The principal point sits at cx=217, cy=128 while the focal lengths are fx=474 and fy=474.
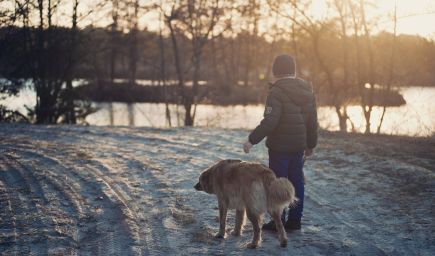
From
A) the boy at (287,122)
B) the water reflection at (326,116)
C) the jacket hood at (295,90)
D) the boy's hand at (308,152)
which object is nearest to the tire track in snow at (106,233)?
the boy at (287,122)

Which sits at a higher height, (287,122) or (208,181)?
(287,122)

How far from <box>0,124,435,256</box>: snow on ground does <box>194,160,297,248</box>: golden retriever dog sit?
1.10ft

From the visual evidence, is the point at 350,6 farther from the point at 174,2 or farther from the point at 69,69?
the point at 69,69

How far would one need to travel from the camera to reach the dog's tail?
4875 mm

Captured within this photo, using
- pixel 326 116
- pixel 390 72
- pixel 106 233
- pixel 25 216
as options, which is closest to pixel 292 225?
pixel 106 233

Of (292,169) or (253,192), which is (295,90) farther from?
(253,192)

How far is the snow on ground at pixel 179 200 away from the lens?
5305 millimetres

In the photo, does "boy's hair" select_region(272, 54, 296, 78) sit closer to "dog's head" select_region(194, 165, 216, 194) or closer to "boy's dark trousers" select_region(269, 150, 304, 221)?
"boy's dark trousers" select_region(269, 150, 304, 221)

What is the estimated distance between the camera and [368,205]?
275 inches

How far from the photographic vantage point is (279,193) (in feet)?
16.0

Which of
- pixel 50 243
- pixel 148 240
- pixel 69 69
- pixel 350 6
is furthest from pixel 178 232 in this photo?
pixel 69 69

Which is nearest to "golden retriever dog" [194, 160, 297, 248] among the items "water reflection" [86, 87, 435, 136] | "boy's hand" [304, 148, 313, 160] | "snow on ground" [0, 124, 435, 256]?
"snow on ground" [0, 124, 435, 256]

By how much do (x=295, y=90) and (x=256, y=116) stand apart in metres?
22.9

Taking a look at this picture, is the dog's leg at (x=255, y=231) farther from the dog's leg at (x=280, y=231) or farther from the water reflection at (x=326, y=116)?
the water reflection at (x=326, y=116)
